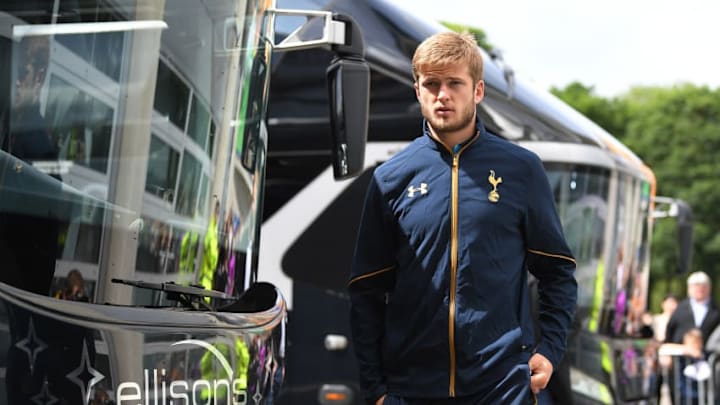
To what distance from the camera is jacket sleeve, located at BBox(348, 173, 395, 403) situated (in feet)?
11.6

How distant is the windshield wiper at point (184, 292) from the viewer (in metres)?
3.51

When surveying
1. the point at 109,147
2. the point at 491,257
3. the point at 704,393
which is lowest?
the point at 704,393

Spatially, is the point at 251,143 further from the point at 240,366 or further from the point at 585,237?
the point at 585,237

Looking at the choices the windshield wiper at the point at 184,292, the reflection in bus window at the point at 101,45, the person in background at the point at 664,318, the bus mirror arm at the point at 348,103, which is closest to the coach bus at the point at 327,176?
the bus mirror arm at the point at 348,103

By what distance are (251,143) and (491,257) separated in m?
1.27

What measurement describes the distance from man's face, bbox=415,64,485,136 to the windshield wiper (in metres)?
0.91

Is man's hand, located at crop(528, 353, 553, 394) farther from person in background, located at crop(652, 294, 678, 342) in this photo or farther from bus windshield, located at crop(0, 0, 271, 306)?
person in background, located at crop(652, 294, 678, 342)

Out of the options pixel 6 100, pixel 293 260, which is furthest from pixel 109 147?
pixel 293 260

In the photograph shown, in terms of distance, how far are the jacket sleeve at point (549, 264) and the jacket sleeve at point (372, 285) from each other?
0.42 metres

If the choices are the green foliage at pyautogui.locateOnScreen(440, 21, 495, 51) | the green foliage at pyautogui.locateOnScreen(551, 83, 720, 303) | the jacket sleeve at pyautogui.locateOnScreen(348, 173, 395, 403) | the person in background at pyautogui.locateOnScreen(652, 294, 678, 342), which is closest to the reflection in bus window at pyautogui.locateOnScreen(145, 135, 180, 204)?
the jacket sleeve at pyautogui.locateOnScreen(348, 173, 395, 403)

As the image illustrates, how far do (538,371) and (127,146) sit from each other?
1362 mm

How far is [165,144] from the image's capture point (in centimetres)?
376

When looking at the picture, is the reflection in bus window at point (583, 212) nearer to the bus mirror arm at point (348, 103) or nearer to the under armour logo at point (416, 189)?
the bus mirror arm at point (348, 103)

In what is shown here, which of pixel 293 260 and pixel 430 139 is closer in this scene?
pixel 430 139
